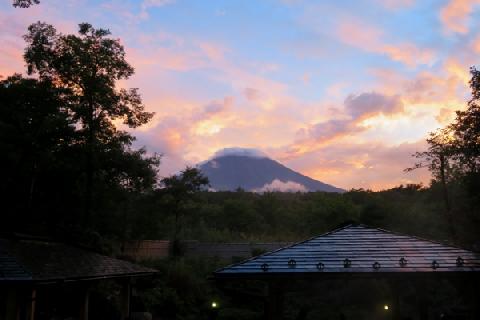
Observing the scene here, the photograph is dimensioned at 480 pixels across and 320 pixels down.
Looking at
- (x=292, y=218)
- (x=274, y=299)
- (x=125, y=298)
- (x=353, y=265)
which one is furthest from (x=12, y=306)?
(x=292, y=218)

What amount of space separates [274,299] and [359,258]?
1967 millimetres

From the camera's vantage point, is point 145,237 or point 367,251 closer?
point 367,251

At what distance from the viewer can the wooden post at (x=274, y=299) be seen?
371 inches

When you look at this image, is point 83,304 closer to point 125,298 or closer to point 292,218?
point 125,298

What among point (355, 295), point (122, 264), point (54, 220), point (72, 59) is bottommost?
point (355, 295)

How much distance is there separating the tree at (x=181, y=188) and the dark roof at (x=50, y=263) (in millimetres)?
16128

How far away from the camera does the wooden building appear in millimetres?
9203

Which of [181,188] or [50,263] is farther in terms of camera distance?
[181,188]

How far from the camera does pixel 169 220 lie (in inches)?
1384

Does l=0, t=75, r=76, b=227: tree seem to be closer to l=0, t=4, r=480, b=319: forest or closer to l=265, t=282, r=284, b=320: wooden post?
l=0, t=4, r=480, b=319: forest

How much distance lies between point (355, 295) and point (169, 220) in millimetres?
16145

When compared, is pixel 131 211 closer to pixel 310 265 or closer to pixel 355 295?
pixel 355 295

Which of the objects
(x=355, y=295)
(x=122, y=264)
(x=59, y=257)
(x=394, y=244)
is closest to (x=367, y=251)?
(x=394, y=244)

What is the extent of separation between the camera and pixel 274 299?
9.64 meters
